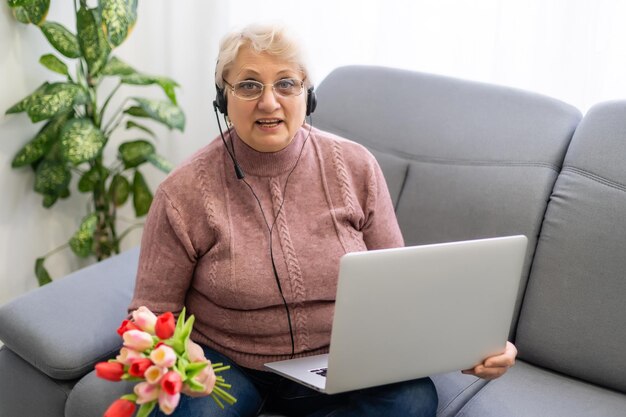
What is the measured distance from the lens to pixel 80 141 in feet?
7.60

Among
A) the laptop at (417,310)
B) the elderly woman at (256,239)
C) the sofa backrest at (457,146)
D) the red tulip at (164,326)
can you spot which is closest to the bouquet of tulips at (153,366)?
the red tulip at (164,326)

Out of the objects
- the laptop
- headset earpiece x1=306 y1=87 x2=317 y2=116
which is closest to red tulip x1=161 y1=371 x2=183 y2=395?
the laptop

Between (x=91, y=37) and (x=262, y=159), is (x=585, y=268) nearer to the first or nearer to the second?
(x=262, y=159)

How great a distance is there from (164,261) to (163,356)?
481 mm

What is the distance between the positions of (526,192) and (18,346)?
116 cm

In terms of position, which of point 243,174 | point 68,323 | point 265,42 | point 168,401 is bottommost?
point 68,323

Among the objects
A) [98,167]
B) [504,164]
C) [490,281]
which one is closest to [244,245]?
[490,281]

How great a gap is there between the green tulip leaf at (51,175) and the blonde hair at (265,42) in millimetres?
1070

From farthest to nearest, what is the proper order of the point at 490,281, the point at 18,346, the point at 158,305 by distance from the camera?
the point at 18,346 → the point at 158,305 → the point at 490,281

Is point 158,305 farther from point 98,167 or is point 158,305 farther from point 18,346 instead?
point 98,167

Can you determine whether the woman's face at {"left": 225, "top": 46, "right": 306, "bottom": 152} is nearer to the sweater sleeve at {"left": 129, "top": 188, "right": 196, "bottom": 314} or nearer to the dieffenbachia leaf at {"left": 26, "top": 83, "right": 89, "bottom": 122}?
the sweater sleeve at {"left": 129, "top": 188, "right": 196, "bottom": 314}

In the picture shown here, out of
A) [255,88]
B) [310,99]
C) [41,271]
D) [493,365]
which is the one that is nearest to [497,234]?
[493,365]

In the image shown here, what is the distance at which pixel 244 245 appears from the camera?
159cm

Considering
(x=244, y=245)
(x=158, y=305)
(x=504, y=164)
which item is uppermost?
(x=504, y=164)
